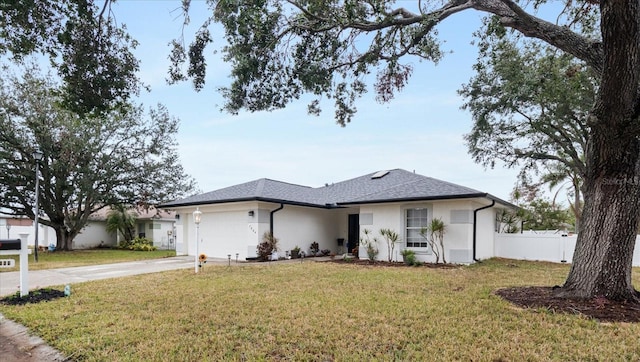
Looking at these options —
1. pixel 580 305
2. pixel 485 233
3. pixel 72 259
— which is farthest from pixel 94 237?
pixel 580 305

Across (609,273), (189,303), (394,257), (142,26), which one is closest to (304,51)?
(142,26)

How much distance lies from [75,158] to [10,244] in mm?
15023

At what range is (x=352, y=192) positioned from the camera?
656 inches

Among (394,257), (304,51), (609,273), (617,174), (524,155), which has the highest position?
(304,51)

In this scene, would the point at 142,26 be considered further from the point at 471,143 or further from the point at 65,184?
the point at 65,184

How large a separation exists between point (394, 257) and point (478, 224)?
3.39 m

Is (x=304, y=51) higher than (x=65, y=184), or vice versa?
(x=304, y=51)

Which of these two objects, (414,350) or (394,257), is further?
(394,257)

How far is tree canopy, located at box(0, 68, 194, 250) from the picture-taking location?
18266 mm

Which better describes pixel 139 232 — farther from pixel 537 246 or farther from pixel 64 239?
pixel 537 246

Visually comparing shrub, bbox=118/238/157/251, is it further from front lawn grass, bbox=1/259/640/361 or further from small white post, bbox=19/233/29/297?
small white post, bbox=19/233/29/297

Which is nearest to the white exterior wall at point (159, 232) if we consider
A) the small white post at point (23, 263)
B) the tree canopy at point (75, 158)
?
the tree canopy at point (75, 158)

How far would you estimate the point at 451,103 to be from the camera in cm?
1530

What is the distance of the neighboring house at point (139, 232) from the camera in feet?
86.9
